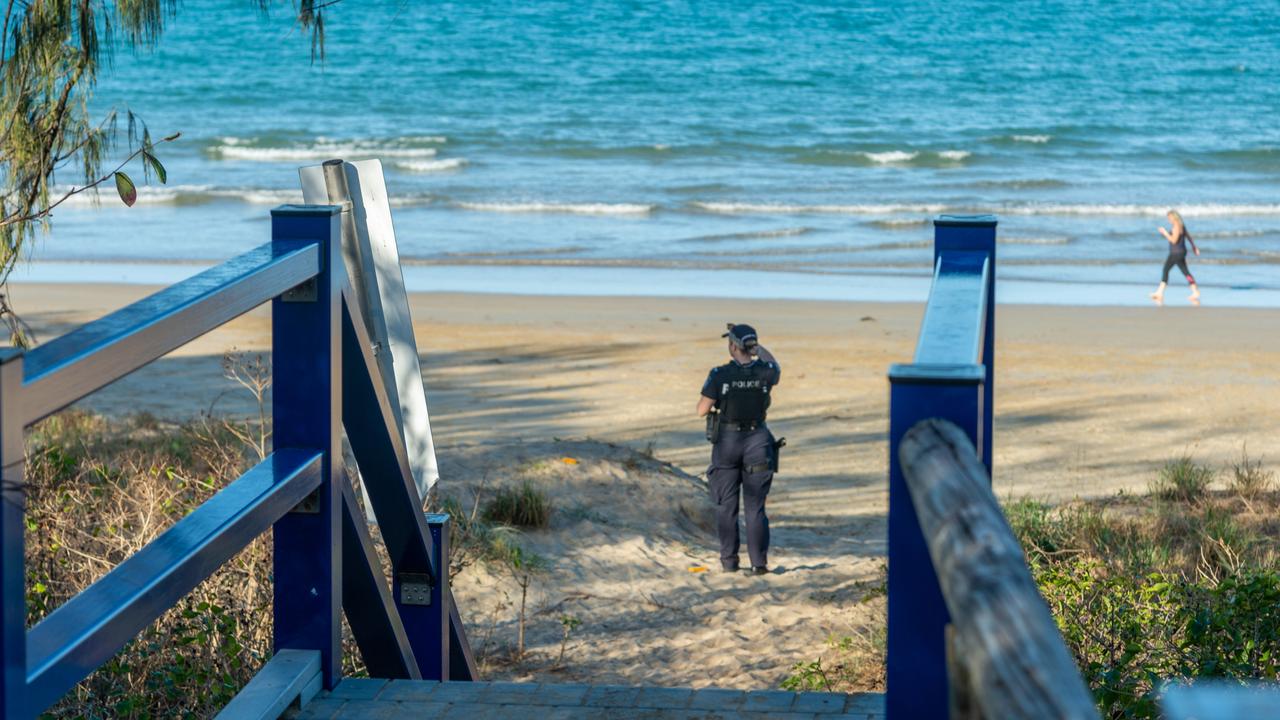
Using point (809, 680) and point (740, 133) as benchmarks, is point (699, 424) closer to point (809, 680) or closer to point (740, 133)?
point (809, 680)

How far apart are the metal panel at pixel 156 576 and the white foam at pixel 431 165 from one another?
30.3 meters

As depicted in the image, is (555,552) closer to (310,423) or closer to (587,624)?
(587,624)

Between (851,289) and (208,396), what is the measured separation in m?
9.01

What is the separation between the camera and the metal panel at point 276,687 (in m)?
2.92

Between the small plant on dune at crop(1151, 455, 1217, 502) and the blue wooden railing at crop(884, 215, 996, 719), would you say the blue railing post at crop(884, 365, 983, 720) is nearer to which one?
the blue wooden railing at crop(884, 215, 996, 719)

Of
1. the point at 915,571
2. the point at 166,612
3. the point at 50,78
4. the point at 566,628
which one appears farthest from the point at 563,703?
the point at 566,628

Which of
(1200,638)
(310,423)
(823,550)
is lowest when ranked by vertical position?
(823,550)

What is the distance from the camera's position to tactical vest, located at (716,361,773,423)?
8.84 metres

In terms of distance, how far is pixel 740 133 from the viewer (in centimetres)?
3744

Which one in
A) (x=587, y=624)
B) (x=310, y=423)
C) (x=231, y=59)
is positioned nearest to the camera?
(x=310, y=423)

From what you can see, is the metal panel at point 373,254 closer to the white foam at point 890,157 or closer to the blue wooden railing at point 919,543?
the blue wooden railing at point 919,543

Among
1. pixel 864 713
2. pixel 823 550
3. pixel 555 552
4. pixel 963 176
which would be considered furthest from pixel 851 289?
pixel 864 713

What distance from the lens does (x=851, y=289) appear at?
19047 millimetres

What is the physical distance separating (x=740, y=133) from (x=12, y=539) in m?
36.3
